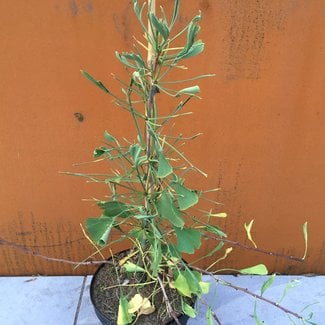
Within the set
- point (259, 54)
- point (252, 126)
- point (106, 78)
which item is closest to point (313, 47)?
point (259, 54)

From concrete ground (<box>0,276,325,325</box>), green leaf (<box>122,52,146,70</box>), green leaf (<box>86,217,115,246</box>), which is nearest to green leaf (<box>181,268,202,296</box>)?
green leaf (<box>86,217,115,246</box>)

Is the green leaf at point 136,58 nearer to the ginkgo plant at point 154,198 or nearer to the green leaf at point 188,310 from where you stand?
the ginkgo plant at point 154,198

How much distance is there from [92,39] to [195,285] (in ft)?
2.19

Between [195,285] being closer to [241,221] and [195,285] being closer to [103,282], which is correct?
[103,282]

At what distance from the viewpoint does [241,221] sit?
1.31 metres

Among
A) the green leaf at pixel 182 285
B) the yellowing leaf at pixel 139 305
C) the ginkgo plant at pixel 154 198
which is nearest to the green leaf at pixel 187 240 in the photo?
the ginkgo plant at pixel 154 198

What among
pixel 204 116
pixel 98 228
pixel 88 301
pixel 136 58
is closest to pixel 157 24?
pixel 136 58

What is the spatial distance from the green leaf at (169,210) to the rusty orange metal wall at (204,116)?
1.29 feet

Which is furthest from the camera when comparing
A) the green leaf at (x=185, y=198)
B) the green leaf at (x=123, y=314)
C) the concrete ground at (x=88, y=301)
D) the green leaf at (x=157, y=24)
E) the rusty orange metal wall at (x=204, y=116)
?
the concrete ground at (x=88, y=301)

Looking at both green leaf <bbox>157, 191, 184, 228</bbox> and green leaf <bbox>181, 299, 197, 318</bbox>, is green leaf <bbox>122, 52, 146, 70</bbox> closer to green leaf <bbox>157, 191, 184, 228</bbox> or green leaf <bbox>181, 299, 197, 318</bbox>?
green leaf <bbox>157, 191, 184, 228</bbox>

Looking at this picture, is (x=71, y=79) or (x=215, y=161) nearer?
(x=71, y=79)

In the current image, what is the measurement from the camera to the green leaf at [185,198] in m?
0.74

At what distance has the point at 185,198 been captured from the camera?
75cm

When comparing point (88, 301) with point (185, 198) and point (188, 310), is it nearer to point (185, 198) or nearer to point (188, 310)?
point (188, 310)
